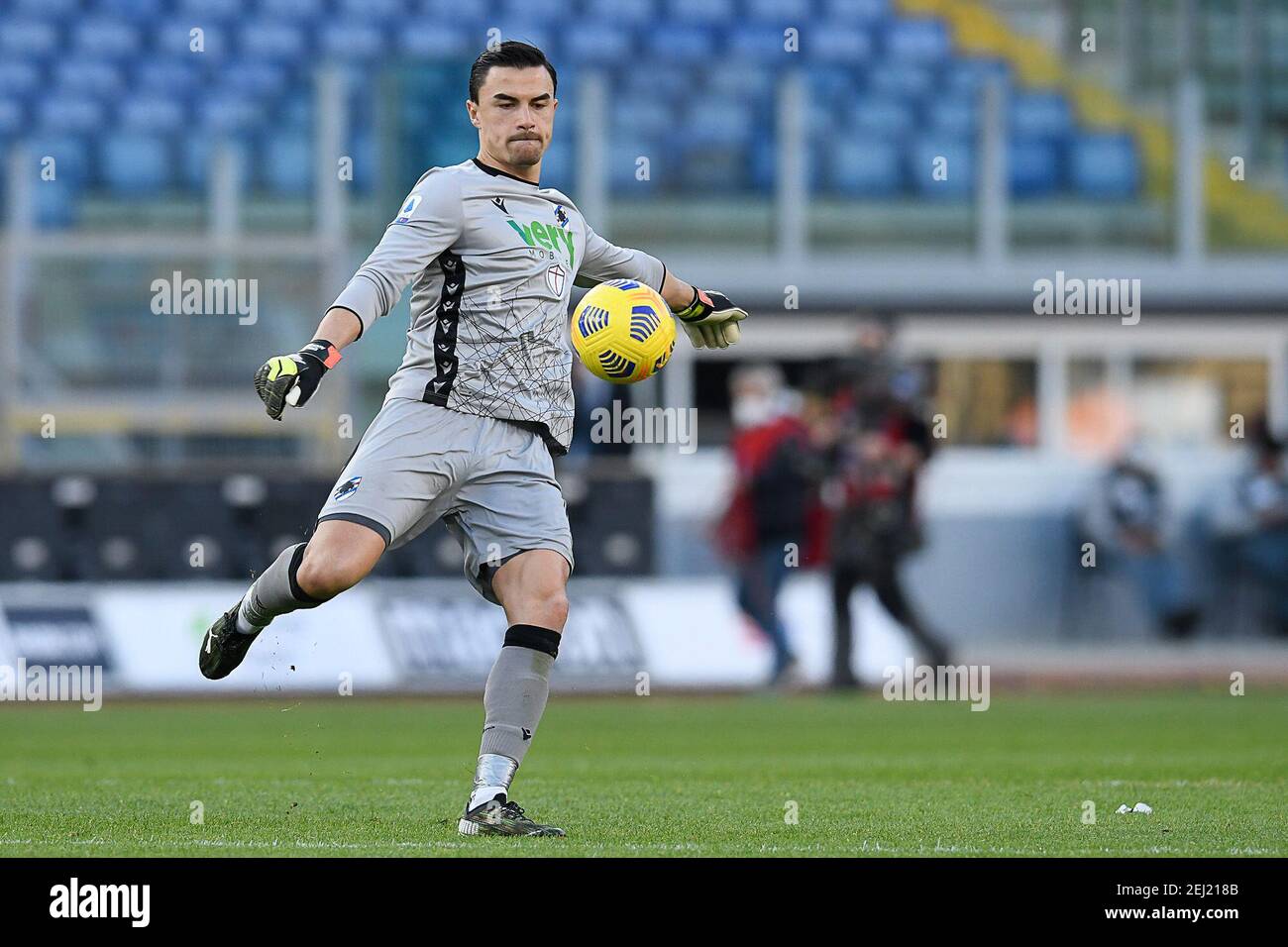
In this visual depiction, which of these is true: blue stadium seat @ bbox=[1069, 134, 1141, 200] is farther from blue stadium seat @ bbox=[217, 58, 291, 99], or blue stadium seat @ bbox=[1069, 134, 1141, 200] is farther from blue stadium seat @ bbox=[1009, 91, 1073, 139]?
blue stadium seat @ bbox=[217, 58, 291, 99]

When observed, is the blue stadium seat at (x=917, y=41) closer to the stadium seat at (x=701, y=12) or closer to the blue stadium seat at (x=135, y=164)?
the stadium seat at (x=701, y=12)

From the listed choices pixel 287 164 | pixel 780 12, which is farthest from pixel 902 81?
pixel 287 164

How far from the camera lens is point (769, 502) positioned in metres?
15.3

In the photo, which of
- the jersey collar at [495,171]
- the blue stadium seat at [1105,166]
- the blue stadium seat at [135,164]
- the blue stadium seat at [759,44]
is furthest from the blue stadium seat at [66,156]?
the jersey collar at [495,171]

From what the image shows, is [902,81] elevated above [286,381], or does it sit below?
above

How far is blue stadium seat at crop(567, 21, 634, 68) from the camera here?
21.7 meters

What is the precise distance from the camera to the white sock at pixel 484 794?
6496 millimetres

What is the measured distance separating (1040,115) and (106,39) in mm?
9444

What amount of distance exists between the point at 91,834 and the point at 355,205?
37.4 ft

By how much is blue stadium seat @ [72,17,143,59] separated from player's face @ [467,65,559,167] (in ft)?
52.4
